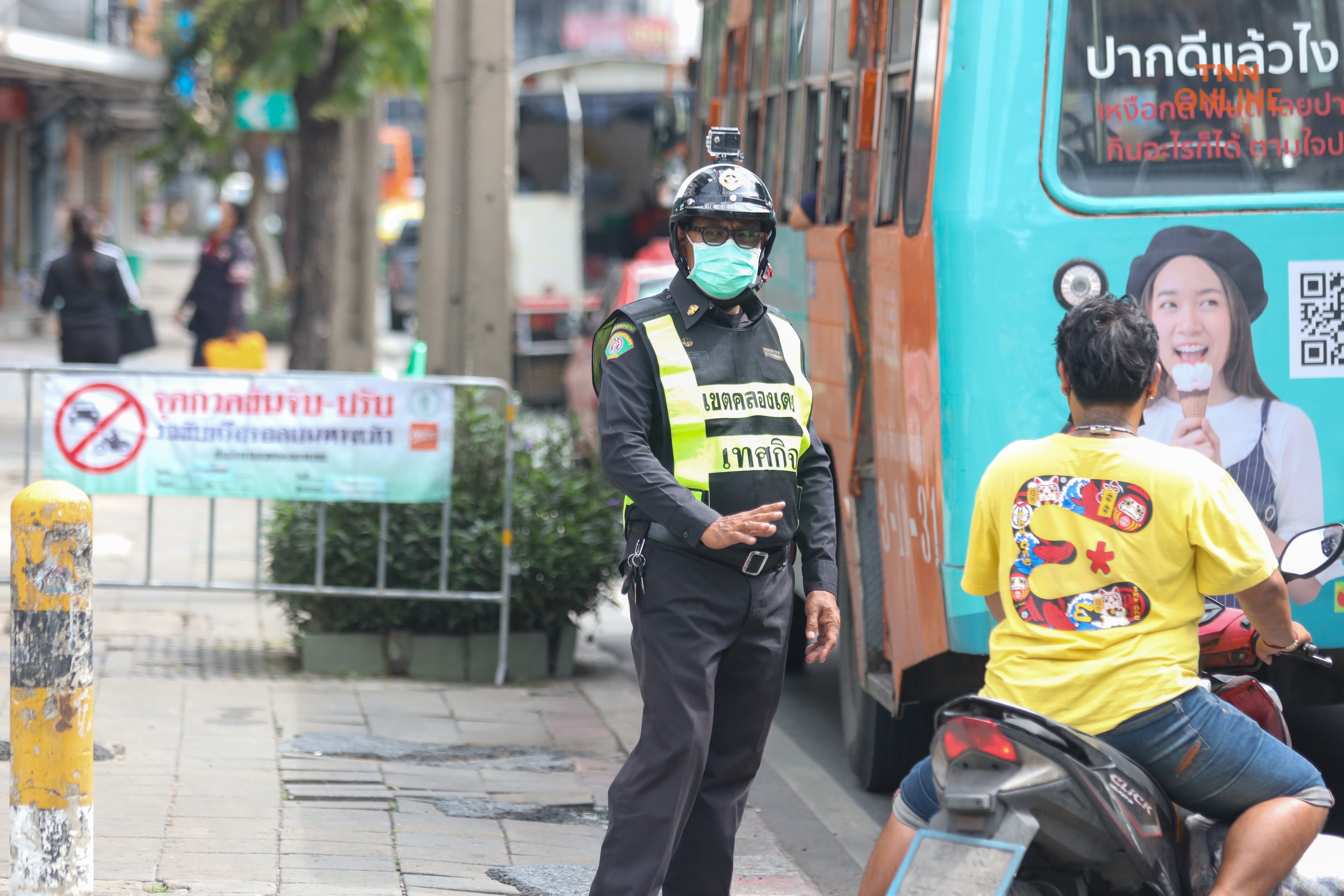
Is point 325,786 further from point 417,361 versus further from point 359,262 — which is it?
point 359,262

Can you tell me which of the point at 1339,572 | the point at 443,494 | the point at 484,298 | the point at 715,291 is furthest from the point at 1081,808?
the point at 484,298

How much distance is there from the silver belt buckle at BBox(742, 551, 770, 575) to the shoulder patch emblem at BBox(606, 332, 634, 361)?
1.71 feet

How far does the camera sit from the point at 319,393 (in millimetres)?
7312

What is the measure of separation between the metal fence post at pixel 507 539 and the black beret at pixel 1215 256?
3.20 m

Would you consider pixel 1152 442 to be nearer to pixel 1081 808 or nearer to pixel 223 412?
pixel 1081 808

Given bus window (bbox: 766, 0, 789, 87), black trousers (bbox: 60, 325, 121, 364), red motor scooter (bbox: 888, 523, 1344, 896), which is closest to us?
red motor scooter (bbox: 888, 523, 1344, 896)

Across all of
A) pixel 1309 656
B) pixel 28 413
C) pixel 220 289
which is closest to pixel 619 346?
pixel 1309 656

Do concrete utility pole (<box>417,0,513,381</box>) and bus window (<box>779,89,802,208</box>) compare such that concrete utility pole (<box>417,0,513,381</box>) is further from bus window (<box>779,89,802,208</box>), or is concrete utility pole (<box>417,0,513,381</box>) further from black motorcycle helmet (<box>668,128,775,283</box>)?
black motorcycle helmet (<box>668,128,775,283</box>)

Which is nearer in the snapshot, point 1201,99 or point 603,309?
point 1201,99

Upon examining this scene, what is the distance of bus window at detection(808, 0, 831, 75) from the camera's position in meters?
6.39

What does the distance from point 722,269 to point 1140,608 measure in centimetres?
120

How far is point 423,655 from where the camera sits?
24.6ft

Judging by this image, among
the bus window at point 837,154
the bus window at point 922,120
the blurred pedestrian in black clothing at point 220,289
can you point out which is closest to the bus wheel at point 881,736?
the bus window at point 837,154

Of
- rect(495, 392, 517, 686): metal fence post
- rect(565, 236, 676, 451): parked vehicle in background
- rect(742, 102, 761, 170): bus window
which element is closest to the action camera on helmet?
rect(495, 392, 517, 686): metal fence post
